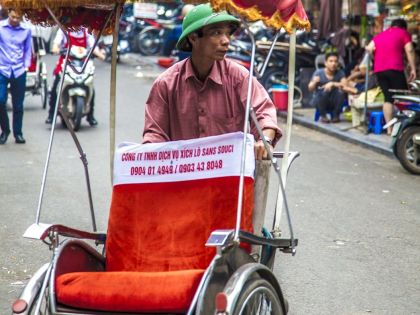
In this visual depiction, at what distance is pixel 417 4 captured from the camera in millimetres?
13266

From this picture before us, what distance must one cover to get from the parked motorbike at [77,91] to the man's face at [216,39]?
8850 mm

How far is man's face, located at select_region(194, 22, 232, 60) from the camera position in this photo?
4.54 meters

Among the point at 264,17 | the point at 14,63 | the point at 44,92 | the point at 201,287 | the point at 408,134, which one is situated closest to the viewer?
A: the point at 201,287

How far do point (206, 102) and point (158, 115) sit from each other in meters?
0.26

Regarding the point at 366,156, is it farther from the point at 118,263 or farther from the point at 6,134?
the point at 118,263

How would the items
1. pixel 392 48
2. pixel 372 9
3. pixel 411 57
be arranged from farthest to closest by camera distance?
1. pixel 372 9
2. pixel 392 48
3. pixel 411 57

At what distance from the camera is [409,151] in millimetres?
10641

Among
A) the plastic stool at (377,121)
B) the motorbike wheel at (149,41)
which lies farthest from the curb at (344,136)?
the motorbike wheel at (149,41)

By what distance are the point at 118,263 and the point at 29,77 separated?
11.6 meters

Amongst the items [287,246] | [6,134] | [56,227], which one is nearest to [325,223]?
[287,246]

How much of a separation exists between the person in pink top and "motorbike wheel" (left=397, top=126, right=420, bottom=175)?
2493mm

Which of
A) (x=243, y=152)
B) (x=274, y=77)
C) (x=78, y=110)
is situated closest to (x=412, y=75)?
(x=274, y=77)

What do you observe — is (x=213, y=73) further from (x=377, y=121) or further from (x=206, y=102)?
(x=377, y=121)

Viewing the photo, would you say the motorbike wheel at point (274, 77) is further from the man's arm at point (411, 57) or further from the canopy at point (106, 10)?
the canopy at point (106, 10)
